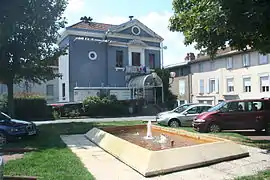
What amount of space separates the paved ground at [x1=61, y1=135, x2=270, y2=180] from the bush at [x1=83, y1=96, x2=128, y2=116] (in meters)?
24.0

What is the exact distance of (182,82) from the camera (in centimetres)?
4634

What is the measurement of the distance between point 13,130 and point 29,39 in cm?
779

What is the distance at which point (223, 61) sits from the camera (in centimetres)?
3888

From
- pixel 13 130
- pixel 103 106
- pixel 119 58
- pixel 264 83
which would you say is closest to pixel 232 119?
pixel 13 130

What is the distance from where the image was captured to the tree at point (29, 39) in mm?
17969

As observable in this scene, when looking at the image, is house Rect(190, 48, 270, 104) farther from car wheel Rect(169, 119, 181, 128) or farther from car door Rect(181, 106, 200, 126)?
car wheel Rect(169, 119, 181, 128)

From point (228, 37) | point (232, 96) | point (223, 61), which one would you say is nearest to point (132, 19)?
point (223, 61)

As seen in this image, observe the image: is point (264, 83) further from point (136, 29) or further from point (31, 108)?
point (31, 108)

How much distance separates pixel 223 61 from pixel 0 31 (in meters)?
27.3

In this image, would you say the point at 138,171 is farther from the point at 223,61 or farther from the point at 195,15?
the point at 223,61

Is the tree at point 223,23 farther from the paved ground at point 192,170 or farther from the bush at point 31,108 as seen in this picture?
the bush at point 31,108

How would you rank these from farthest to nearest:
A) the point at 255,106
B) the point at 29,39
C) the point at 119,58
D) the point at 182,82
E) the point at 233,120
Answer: the point at 182,82
the point at 119,58
the point at 29,39
the point at 255,106
the point at 233,120

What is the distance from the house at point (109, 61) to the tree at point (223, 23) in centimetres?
2741

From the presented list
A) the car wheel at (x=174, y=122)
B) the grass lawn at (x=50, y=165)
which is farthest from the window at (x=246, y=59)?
the grass lawn at (x=50, y=165)
